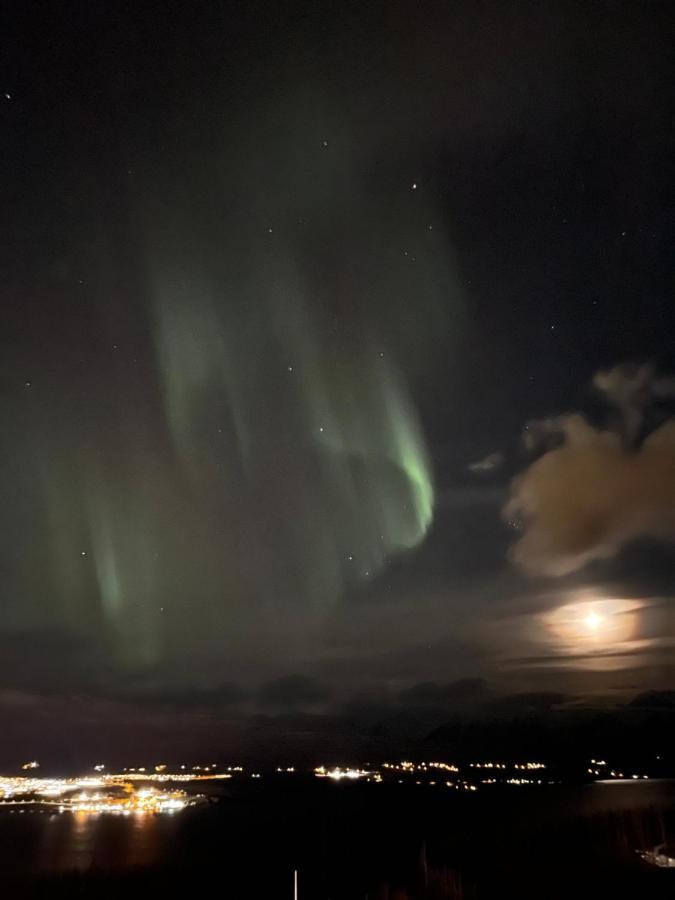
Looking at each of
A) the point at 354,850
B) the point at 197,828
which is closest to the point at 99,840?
the point at 197,828

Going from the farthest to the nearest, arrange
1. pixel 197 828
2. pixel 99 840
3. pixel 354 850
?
pixel 197 828 → pixel 99 840 → pixel 354 850

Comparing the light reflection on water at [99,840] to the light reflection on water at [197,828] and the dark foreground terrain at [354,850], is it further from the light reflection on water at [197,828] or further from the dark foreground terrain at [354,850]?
the dark foreground terrain at [354,850]

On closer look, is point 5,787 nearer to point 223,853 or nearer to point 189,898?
point 223,853

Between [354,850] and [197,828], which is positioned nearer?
[354,850]

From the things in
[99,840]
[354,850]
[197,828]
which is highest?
[197,828]

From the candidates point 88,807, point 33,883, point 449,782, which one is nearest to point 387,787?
point 449,782

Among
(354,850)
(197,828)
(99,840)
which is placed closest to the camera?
(354,850)

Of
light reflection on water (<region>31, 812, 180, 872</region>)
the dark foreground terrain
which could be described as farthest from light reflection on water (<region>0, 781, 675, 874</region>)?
the dark foreground terrain

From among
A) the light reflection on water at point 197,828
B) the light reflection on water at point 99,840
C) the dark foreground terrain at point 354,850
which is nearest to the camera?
the dark foreground terrain at point 354,850

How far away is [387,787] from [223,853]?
81.3 meters

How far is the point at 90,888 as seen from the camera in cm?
4675

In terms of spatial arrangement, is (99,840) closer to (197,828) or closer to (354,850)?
(197,828)

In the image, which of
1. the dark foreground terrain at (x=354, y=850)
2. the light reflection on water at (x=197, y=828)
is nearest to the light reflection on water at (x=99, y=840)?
the light reflection on water at (x=197, y=828)

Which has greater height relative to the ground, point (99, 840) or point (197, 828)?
point (197, 828)
